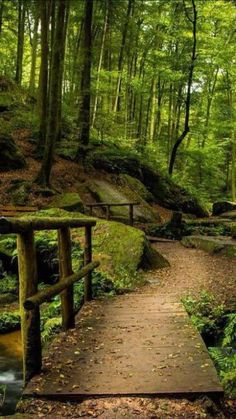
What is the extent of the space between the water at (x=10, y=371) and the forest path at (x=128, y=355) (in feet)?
3.27

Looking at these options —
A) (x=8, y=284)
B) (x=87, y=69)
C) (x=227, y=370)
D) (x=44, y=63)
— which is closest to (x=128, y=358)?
(x=227, y=370)

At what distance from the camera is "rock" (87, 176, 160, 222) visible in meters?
17.2

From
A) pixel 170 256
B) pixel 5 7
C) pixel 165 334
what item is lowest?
pixel 170 256

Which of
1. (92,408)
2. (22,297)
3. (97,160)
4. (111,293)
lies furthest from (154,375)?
(97,160)

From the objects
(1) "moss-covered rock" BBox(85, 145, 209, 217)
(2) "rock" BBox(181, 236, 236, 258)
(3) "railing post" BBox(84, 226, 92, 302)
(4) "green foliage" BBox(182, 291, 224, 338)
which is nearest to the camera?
(4) "green foliage" BBox(182, 291, 224, 338)

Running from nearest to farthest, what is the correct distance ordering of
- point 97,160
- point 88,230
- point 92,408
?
1. point 92,408
2. point 88,230
3. point 97,160

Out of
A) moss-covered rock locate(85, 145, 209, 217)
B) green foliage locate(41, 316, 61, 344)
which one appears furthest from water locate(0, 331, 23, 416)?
moss-covered rock locate(85, 145, 209, 217)

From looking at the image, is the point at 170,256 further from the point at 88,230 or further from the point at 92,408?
the point at 92,408

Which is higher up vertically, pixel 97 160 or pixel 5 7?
pixel 5 7

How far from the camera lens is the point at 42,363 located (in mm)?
4016

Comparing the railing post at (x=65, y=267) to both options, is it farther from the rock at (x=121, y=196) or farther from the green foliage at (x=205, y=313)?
the rock at (x=121, y=196)

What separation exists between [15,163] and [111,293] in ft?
35.5

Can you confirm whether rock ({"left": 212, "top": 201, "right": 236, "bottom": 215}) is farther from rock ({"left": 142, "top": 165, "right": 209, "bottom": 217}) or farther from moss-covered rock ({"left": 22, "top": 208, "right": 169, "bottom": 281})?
moss-covered rock ({"left": 22, "top": 208, "right": 169, "bottom": 281})

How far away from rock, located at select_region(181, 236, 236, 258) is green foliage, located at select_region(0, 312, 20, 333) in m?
6.09
